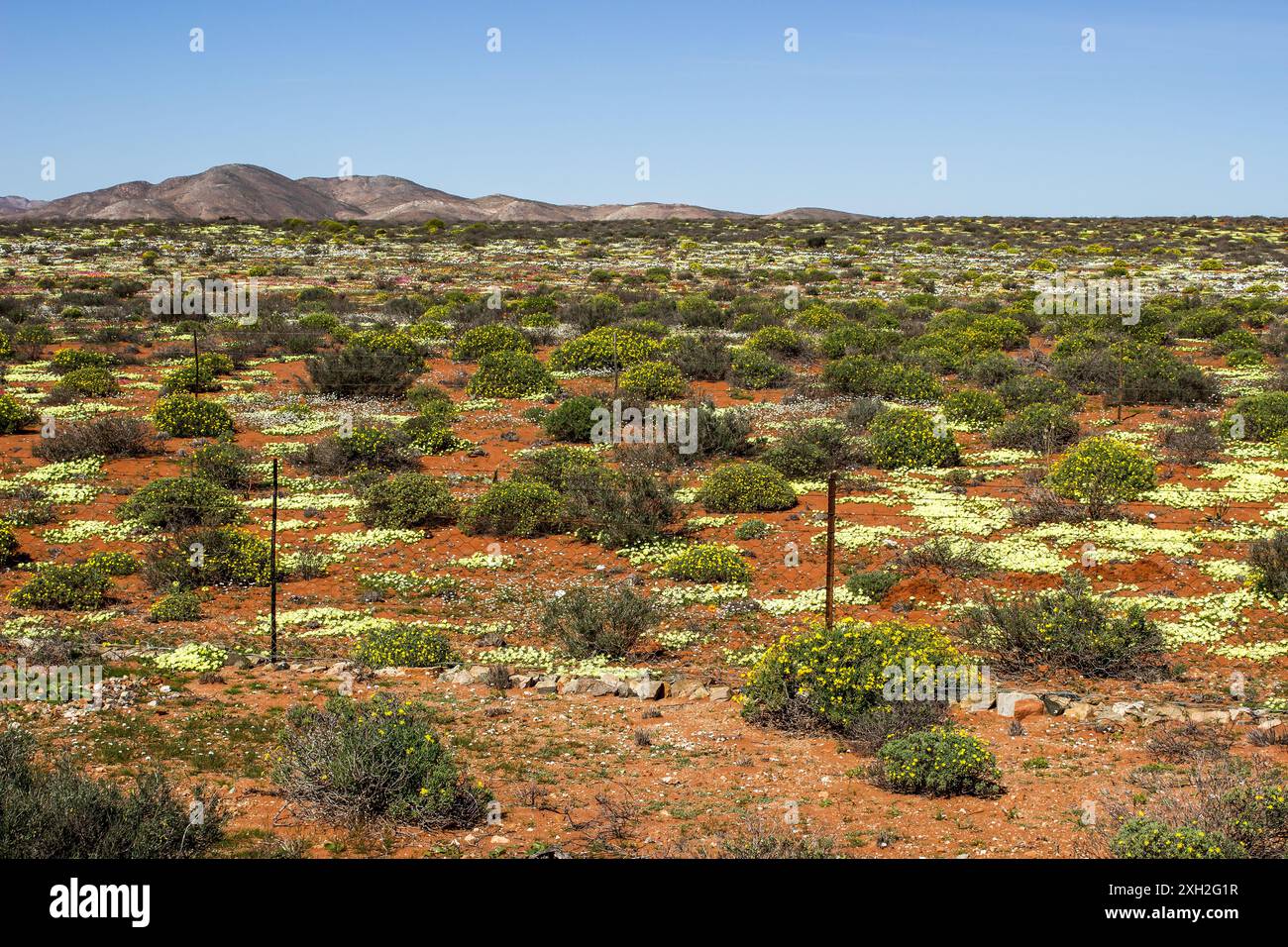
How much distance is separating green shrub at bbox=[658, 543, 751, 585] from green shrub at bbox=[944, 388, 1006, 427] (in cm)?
1009

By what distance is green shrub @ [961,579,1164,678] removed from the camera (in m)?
10.8

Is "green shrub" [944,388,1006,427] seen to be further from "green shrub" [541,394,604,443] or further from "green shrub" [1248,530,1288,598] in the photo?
"green shrub" [1248,530,1288,598]

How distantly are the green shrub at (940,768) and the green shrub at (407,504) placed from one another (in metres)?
10.3

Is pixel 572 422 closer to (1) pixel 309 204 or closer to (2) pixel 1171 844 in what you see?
(2) pixel 1171 844

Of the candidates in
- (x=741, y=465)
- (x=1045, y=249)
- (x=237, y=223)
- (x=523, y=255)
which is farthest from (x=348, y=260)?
(x=741, y=465)

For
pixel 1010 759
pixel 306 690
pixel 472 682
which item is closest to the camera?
pixel 1010 759

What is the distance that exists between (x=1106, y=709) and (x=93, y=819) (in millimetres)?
8510

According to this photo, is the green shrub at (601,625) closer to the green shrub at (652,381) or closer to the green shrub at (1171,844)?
the green shrub at (1171,844)

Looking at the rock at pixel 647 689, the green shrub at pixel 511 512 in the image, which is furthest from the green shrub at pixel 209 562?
the rock at pixel 647 689

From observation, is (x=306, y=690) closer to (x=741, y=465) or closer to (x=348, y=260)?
(x=741, y=465)

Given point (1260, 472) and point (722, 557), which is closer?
point (722, 557)

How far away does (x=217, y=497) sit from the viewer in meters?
16.4
